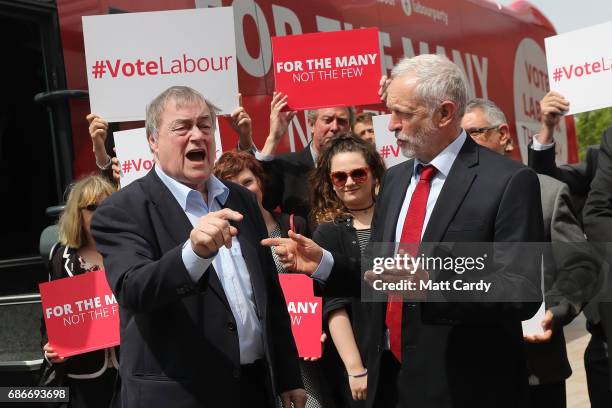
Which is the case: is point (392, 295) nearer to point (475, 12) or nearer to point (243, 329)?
point (243, 329)

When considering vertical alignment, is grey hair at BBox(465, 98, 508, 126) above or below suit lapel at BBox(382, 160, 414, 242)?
above

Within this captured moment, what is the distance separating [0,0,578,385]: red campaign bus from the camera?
5.47m

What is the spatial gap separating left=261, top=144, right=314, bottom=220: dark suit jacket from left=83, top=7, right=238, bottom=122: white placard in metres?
0.49

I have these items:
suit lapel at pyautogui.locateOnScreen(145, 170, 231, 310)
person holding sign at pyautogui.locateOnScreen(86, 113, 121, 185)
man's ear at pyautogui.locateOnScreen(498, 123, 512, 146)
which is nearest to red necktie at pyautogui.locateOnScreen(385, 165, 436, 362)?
suit lapel at pyautogui.locateOnScreen(145, 170, 231, 310)

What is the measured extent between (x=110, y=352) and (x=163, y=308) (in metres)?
1.59

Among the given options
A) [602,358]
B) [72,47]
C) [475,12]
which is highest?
[475,12]

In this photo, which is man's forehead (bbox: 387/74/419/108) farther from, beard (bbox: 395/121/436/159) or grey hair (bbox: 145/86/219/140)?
grey hair (bbox: 145/86/219/140)

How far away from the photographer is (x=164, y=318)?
317 cm

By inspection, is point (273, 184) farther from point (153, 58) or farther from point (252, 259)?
point (252, 259)

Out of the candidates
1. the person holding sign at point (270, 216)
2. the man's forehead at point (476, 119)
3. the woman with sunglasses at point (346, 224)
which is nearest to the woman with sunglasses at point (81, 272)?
the person holding sign at point (270, 216)

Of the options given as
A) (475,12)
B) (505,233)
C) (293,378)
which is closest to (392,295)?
(505,233)

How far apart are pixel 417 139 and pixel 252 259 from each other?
2.29 ft

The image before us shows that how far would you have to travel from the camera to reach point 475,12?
11000mm

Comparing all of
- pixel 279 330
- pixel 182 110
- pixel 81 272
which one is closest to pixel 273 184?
pixel 81 272
